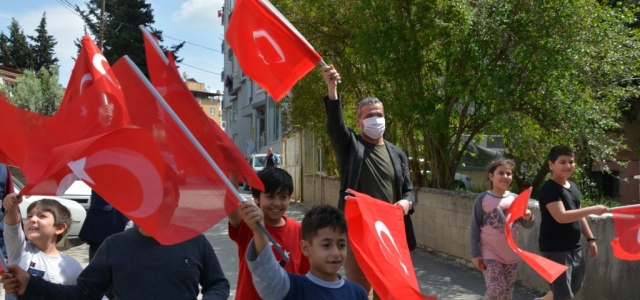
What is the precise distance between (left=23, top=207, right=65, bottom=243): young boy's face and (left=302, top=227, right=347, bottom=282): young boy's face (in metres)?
1.80

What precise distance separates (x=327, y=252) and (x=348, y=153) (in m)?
2.16

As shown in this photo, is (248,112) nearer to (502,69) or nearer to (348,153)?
(502,69)

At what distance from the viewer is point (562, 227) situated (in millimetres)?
5738

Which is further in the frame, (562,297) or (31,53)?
(31,53)

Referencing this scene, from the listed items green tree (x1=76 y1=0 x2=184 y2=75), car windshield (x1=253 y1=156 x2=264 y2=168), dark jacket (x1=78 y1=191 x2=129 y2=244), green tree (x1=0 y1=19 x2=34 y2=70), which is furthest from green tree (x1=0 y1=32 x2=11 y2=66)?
dark jacket (x1=78 y1=191 x2=129 y2=244)

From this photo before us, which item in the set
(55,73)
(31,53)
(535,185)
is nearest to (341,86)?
(535,185)

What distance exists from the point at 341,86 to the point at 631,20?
5.92 metres

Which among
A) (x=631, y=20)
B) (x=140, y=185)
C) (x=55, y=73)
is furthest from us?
(x=55, y=73)

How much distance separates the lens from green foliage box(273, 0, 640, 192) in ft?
31.8

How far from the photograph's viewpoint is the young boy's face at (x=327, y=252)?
322 cm

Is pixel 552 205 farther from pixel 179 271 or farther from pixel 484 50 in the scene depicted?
pixel 484 50

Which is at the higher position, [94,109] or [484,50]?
[484,50]

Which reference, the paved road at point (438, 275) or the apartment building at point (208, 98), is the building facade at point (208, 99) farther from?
the paved road at point (438, 275)

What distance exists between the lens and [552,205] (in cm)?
568
